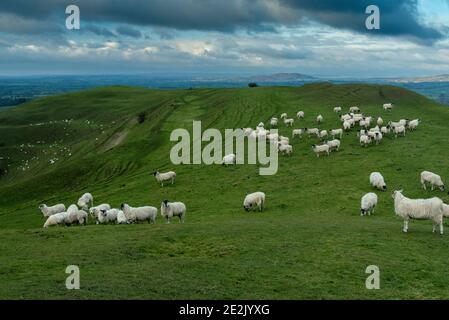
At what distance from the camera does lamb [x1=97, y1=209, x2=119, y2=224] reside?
35.9 meters

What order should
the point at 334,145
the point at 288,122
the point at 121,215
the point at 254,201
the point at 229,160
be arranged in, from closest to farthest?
the point at 121,215, the point at 254,201, the point at 334,145, the point at 229,160, the point at 288,122

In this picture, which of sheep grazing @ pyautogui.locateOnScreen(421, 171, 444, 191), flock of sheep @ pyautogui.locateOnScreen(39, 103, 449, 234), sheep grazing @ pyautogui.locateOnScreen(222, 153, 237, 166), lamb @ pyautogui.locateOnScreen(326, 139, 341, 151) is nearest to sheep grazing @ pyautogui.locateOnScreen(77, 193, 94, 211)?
A: flock of sheep @ pyautogui.locateOnScreen(39, 103, 449, 234)

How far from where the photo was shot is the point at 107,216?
118 ft

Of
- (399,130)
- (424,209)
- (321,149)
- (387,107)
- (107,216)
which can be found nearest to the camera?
(424,209)

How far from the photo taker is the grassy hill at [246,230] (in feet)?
61.9

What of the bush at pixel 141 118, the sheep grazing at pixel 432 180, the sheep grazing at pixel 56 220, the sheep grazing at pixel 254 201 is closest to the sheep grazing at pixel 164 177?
the sheep grazing at pixel 254 201

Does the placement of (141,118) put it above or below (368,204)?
above

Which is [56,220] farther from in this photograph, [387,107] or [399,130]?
[387,107]

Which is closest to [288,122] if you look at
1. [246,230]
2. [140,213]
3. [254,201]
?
[254,201]

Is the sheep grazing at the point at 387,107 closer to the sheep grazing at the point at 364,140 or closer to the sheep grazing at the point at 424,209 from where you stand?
the sheep grazing at the point at 364,140

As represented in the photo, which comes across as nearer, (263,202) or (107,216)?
(107,216)
